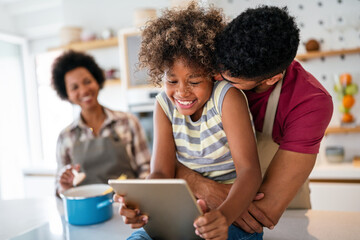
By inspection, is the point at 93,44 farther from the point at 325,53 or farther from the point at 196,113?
the point at 196,113

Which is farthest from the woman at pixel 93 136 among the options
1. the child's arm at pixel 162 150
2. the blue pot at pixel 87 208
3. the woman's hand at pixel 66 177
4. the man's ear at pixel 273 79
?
the man's ear at pixel 273 79

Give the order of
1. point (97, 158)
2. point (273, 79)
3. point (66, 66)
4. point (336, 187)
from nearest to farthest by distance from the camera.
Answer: point (273, 79) → point (97, 158) → point (66, 66) → point (336, 187)

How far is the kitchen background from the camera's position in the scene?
2398 mm

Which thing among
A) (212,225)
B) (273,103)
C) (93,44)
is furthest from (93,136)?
(93,44)

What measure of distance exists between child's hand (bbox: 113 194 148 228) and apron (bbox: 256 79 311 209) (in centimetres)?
47

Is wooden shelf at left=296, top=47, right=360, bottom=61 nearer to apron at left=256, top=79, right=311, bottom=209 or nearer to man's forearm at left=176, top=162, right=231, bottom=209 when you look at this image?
apron at left=256, top=79, right=311, bottom=209

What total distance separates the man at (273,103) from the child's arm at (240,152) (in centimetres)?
5

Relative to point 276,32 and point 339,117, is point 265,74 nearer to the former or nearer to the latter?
point 276,32

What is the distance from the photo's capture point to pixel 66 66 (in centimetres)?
194

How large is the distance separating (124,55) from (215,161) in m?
2.24

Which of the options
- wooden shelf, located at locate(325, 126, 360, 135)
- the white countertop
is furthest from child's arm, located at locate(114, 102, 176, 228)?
wooden shelf, located at locate(325, 126, 360, 135)

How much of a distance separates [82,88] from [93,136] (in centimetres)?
28

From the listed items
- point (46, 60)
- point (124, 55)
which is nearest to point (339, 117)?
point (124, 55)

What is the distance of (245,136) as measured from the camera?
2.88 ft
